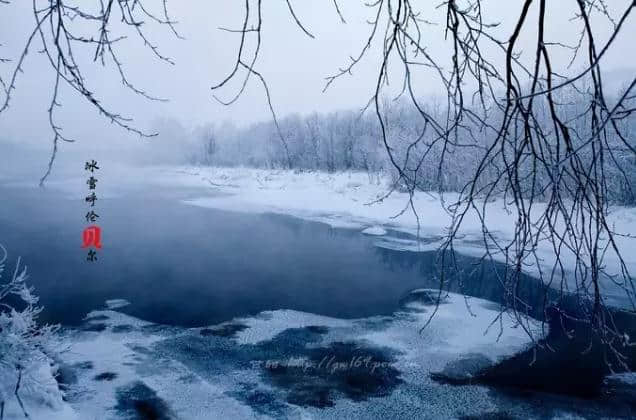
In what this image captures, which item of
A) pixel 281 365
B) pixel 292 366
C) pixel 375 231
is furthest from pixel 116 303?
Result: pixel 375 231

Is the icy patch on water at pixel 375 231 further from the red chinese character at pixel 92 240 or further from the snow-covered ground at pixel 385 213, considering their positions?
the red chinese character at pixel 92 240

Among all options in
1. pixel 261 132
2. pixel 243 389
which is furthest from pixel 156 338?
pixel 261 132

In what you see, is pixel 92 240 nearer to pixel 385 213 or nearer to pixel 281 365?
pixel 281 365

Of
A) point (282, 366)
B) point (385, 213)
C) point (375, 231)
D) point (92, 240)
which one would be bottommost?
point (282, 366)

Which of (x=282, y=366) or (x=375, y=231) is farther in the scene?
(x=375, y=231)

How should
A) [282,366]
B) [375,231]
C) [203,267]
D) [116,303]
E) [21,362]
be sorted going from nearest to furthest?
[21,362], [282,366], [116,303], [203,267], [375,231]

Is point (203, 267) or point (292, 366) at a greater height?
point (203, 267)

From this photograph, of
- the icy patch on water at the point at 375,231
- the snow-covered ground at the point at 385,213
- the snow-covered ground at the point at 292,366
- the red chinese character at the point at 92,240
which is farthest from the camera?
the icy patch on water at the point at 375,231

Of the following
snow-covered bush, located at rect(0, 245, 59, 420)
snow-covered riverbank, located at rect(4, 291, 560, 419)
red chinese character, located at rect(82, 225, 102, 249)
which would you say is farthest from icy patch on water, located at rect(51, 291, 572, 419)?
red chinese character, located at rect(82, 225, 102, 249)

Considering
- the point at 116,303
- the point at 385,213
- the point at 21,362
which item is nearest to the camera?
the point at 21,362

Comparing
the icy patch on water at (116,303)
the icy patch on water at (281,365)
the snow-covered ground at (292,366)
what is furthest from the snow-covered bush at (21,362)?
the icy patch on water at (116,303)

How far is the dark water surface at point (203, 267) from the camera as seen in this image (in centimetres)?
883

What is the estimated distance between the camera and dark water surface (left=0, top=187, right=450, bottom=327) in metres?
8.83

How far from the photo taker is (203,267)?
11.4 meters
